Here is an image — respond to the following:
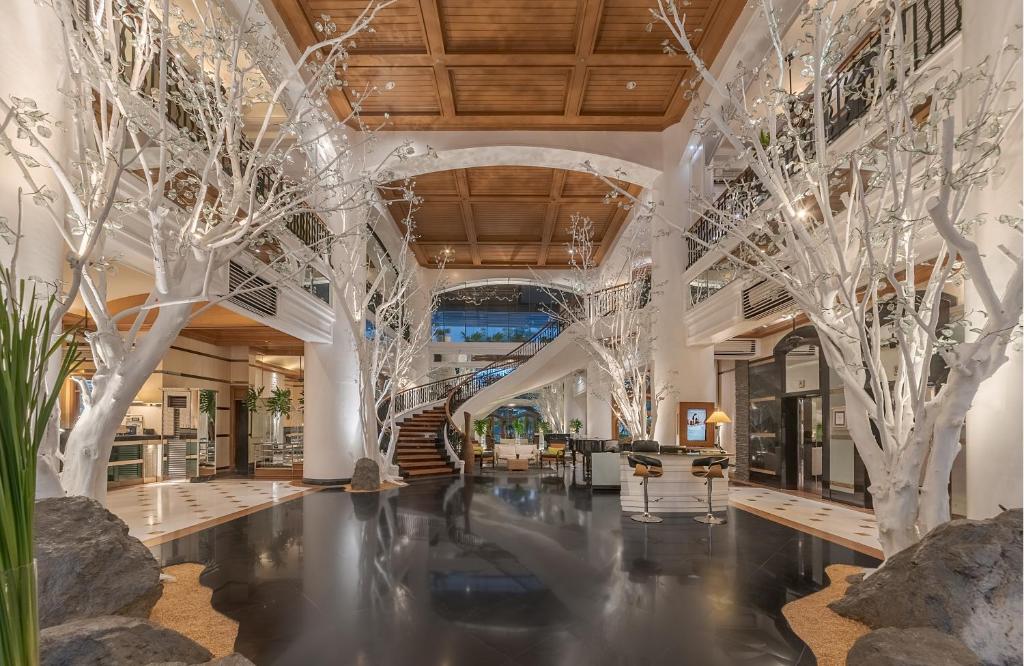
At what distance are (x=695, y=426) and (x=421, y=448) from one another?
6.83m

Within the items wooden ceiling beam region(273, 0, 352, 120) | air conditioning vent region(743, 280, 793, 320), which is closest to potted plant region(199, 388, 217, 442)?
wooden ceiling beam region(273, 0, 352, 120)

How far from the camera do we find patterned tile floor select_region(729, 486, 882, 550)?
6.99m

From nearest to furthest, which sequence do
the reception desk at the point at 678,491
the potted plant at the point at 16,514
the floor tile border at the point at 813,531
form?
the potted plant at the point at 16,514 → the floor tile border at the point at 813,531 → the reception desk at the point at 678,491

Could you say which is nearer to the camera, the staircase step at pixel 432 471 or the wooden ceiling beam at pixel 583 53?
the wooden ceiling beam at pixel 583 53

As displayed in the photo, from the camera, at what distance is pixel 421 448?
14883mm

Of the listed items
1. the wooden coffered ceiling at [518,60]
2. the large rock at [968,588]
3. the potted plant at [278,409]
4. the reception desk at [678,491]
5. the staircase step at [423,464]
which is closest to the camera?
the large rock at [968,588]

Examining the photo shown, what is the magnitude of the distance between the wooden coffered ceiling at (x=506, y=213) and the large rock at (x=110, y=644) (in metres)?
10.3

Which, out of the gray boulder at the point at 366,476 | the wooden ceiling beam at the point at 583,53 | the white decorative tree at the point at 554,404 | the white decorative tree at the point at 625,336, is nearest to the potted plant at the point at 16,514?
the wooden ceiling beam at the point at 583,53

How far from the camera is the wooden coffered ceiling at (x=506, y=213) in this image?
14.4 meters

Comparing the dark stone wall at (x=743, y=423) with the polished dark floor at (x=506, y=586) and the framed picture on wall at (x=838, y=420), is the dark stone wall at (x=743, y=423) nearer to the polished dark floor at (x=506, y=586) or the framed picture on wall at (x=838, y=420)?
the framed picture on wall at (x=838, y=420)

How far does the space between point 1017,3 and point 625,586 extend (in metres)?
4.92

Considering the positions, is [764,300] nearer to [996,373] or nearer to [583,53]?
[996,373]

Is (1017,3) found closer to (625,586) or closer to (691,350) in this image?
(625,586)

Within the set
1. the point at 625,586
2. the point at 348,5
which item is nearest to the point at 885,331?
the point at 625,586
